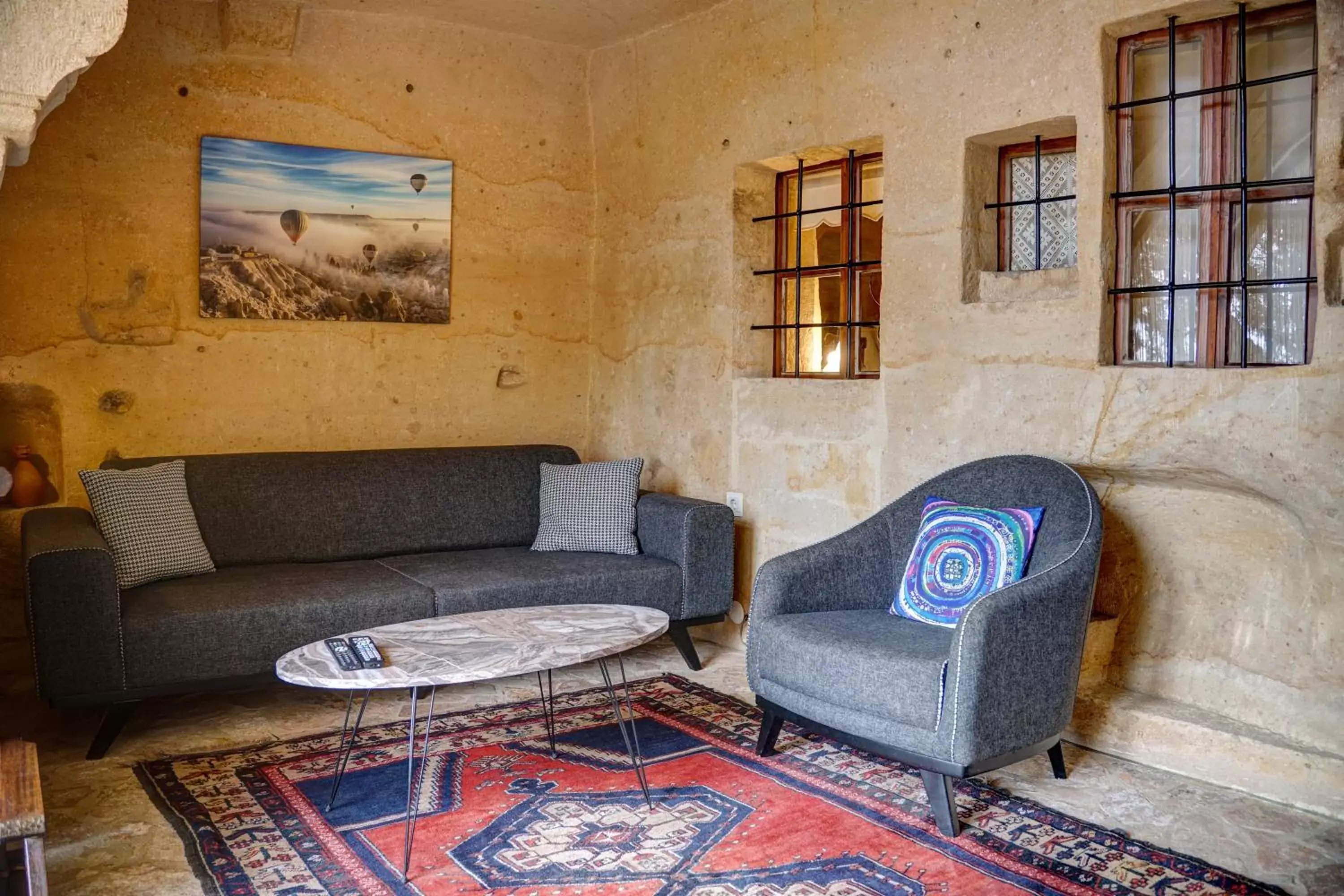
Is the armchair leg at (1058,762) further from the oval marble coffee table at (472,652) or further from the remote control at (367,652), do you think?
the remote control at (367,652)

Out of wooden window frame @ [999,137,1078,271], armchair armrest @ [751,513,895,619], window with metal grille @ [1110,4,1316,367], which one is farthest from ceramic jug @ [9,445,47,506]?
window with metal grille @ [1110,4,1316,367]

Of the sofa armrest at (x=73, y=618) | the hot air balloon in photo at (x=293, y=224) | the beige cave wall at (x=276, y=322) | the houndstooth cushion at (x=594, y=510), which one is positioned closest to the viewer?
the sofa armrest at (x=73, y=618)

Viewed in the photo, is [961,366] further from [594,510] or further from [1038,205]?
[594,510]

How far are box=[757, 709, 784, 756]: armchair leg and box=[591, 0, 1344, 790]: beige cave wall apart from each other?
43.0 inches

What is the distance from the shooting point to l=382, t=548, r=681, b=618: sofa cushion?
396 centimetres

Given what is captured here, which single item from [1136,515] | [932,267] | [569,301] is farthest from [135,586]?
[1136,515]

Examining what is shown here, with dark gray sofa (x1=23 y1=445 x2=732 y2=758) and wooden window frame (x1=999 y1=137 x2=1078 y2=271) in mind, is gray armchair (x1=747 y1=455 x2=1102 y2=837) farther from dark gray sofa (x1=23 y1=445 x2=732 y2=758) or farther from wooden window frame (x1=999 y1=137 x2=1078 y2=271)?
dark gray sofa (x1=23 y1=445 x2=732 y2=758)

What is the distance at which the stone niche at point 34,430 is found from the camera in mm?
4219

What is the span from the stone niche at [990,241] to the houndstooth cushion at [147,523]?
9.27ft

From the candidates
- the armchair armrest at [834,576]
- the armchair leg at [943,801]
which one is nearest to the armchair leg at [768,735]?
the armchair armrest at [834,576]

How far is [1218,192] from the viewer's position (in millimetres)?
3359

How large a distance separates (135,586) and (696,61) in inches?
124

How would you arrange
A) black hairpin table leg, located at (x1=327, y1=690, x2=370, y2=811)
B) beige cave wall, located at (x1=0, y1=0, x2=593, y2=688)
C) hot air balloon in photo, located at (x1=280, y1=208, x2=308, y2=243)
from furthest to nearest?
hot air balloon in photo, located at (x1=280, y1=208, x2=308, y2=243) → beige cave wall, located at (x1=0, y1=0, x2=593, y2=688) → black hairpin table leg, located at (x1=327, y1=690, x2=370, y2=811)

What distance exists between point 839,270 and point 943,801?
2.38 meters
